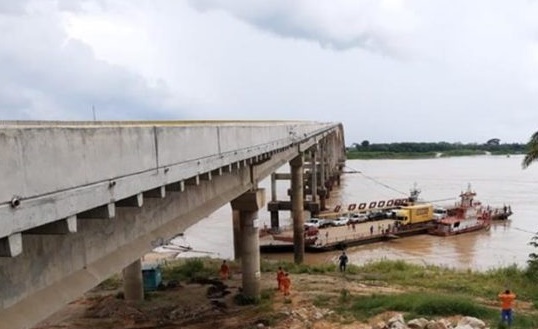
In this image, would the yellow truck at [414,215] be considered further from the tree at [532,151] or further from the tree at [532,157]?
the tree at [532,151]

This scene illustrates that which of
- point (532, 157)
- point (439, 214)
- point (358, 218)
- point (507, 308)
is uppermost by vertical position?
point (532, 157)

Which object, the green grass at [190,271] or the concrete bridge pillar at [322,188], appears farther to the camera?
the concrete bridge pillar at [322,188]

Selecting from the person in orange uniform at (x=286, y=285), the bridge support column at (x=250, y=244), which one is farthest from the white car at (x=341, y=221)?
the bridge support column at (x=250, y=244)

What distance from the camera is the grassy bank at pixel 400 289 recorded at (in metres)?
16.5

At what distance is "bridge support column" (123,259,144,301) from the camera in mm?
20141

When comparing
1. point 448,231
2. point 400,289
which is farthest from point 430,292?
point 448,231

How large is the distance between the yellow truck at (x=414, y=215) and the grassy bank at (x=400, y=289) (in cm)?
1456

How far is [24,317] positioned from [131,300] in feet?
47.5

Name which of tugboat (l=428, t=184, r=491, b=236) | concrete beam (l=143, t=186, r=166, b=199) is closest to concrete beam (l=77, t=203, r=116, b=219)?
concrete beam (l=143, t=186, r=166, b=199)

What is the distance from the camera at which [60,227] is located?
604cm

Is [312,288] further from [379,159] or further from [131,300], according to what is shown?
[379,159]

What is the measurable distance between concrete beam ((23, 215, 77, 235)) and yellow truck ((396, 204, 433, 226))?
37.7 metres

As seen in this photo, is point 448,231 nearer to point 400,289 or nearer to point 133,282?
point 400,289

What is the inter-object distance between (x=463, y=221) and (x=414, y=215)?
386cm
